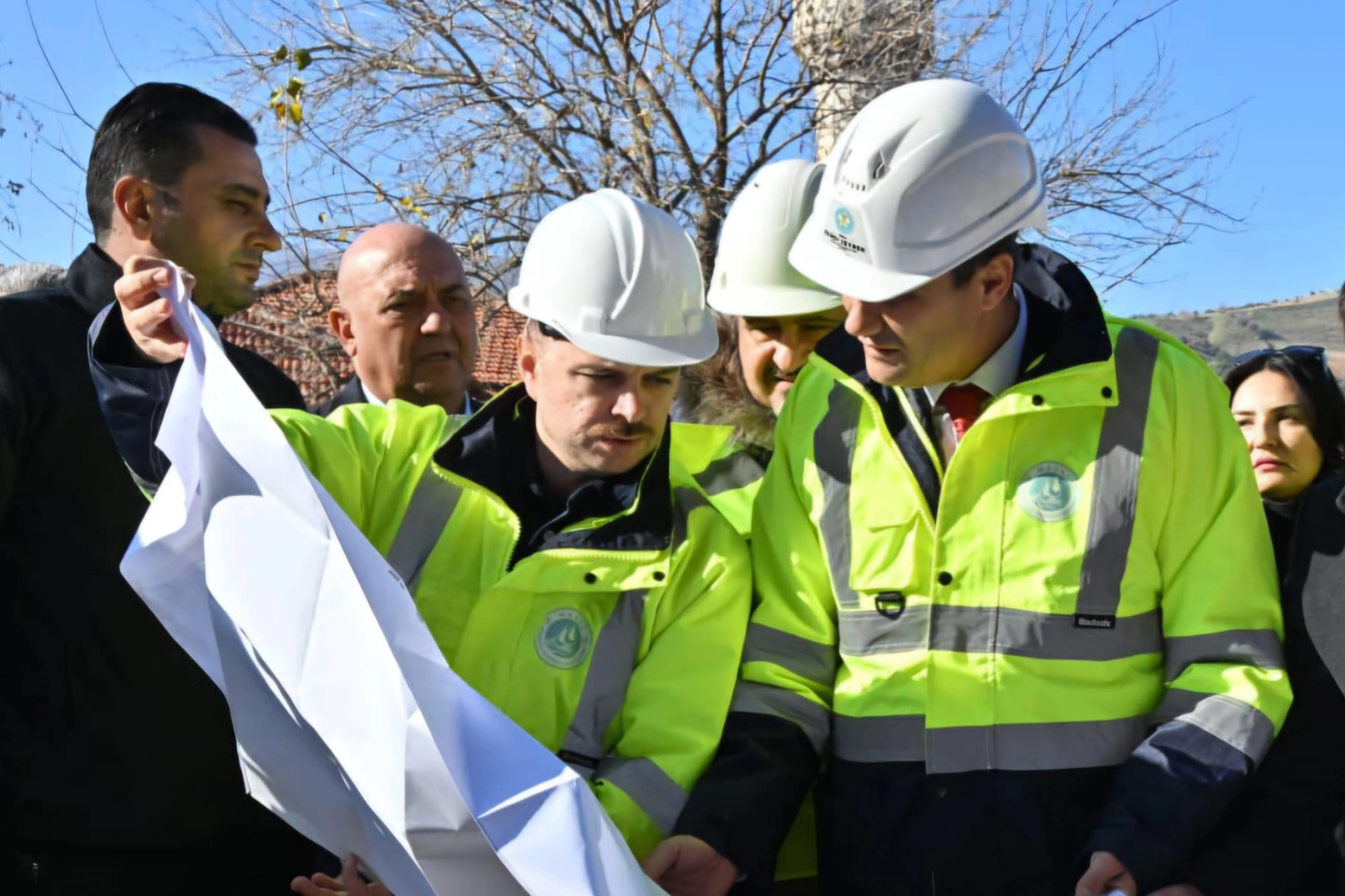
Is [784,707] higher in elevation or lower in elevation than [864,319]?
lower

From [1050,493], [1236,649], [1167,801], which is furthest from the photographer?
[1050,493]

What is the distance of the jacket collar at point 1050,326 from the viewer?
2.64 meters

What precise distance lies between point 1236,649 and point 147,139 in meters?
2.70

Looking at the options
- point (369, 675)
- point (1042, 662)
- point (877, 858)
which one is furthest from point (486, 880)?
point (1042, 662)

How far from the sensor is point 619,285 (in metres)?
2.87

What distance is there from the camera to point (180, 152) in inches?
130

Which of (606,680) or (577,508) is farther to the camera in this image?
(577,508)

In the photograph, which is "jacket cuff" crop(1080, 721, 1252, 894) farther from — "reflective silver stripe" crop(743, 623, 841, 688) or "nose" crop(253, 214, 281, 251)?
"nose" crop(253, 214, 281, 251)

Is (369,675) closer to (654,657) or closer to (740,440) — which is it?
(654,657)

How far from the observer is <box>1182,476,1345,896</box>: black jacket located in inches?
100

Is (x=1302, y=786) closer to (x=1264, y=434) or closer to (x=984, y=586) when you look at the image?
(x=984, y=586)

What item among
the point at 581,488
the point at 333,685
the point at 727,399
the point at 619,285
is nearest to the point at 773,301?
the point at 727,399

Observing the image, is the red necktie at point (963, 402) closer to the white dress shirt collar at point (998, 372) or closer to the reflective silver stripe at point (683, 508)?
the white dress shirt collar at point (998, 372)

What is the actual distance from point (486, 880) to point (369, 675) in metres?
0.38
